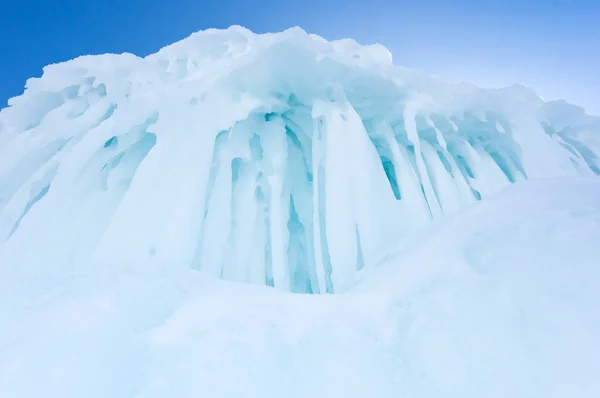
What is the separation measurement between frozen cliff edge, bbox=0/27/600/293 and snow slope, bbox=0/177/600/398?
160 cm

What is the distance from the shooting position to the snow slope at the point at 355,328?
2025 mm

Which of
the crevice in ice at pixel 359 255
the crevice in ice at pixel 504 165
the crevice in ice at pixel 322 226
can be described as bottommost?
the crevice in ice at pixel 359 255

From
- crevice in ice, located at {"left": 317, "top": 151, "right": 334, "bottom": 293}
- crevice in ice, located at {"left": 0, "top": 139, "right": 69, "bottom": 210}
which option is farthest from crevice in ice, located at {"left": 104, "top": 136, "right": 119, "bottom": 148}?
crevice in ice, located at {"left": 317, "top": 151, "right": 334, "bottom": 293}

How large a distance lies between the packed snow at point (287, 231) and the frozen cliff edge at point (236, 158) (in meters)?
0.03

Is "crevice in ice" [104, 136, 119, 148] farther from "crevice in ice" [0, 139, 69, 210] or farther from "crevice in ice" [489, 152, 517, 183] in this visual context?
"crevice in ice" [489, 152, 517, 183]

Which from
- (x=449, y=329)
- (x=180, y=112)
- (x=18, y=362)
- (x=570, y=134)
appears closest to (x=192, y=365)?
(x=18, y=362)

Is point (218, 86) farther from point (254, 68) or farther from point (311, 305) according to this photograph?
point (311, 305)

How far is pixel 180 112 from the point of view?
17.2 feet

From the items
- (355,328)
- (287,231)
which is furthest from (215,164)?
(355,328)

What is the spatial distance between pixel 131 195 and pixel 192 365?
3.02m

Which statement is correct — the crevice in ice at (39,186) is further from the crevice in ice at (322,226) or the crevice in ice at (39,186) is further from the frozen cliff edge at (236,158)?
the crevice in ice at (322,226)

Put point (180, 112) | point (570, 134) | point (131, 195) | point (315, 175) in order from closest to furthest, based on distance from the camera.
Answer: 1. point (131, 195)
2. point (180, 112)
3. point (315, 175)
4. point (570, 134)

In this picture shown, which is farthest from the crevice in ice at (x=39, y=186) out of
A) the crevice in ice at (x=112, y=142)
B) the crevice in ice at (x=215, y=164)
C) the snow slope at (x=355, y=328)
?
the snow slope at (x=355, y=328)

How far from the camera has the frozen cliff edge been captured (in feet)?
15.6
